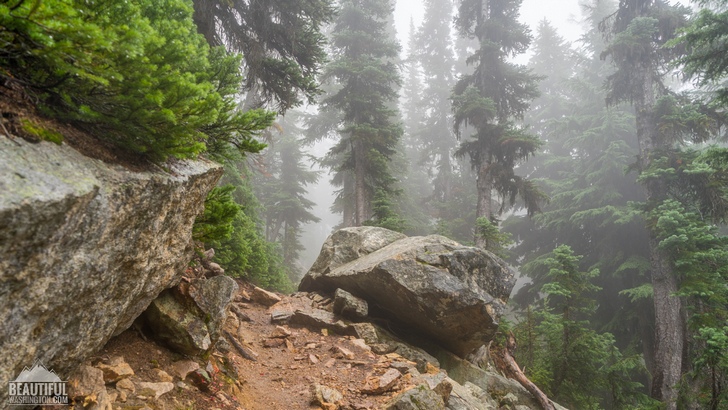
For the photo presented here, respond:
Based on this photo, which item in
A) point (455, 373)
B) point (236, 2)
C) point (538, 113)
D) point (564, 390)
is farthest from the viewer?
point (538, 113)

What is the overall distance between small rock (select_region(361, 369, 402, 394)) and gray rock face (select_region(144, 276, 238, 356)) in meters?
2.88

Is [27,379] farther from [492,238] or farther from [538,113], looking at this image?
[538,113]

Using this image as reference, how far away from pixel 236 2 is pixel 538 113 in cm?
3774

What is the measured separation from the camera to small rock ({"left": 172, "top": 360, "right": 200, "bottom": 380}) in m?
4.31

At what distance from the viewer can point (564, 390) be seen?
10.8 m

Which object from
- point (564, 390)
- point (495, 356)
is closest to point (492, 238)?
point (495, 356)

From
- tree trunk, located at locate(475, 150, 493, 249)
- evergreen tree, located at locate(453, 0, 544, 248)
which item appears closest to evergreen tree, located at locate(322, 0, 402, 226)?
evergreen tree, located at locate(453, 0, 544, 248)

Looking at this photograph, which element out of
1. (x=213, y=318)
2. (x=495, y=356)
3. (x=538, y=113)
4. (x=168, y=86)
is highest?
(x=538, y=113)

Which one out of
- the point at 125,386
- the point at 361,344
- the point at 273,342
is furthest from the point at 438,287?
the point at 125,386

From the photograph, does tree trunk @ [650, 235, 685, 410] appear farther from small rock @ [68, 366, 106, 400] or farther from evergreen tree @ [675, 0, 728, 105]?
small rock @ [68, 366, 106, 400]

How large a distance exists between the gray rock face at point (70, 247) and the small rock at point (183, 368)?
93 cm

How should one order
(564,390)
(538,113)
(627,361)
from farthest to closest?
(538,113)
(627,361)
(564,390)

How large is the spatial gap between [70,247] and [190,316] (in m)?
2.77

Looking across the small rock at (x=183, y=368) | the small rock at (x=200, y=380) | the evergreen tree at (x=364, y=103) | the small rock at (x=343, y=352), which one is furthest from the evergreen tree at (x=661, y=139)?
the small rock at (x=183, y=368)
